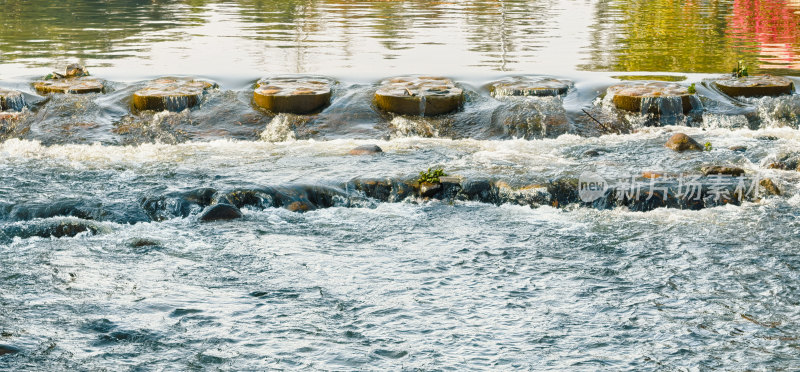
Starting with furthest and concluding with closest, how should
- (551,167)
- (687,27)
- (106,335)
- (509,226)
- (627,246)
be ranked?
(687,27) < (551,167) < (509,226) < (627,246) < (106,335)

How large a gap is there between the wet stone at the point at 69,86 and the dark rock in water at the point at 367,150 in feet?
16.3

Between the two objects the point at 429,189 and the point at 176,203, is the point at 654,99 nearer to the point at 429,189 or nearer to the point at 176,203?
the point at 429,189

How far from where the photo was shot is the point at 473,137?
1170 cm

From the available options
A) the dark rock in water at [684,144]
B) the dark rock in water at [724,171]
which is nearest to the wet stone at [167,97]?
the dark rock in water at [684,144]

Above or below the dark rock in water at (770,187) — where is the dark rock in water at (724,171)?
above

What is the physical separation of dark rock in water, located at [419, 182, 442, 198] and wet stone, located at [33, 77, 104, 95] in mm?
6662

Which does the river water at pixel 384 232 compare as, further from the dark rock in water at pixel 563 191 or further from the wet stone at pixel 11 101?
the wet stone at pixel 11 101

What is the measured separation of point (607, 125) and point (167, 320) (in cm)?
755

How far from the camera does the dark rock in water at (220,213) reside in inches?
326

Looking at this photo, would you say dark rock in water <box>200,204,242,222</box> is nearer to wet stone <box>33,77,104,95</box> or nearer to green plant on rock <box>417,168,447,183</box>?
Result: green plant on rock <box>417,168,447,183</box>

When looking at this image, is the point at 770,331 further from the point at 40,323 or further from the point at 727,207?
the point at 40,323

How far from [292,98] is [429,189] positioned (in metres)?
4.07

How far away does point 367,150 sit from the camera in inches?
423

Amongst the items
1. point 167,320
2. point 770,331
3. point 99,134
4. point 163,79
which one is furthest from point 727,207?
point 163,79
